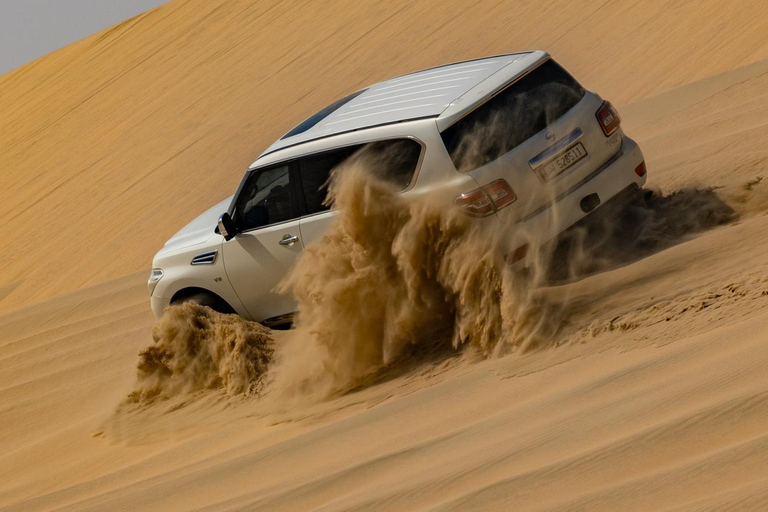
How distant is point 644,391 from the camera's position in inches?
163

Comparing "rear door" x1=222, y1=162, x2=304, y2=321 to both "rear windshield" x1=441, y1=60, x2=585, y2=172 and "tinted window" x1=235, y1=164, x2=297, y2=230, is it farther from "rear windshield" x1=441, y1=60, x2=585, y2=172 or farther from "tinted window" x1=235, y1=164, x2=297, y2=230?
"rear windshield" x1=441, y1=60, x2=585, y2=172

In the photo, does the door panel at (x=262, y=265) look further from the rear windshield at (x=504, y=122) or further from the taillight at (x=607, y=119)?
the taillight at (x=607, y=119)

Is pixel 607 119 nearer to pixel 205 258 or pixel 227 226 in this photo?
pixel 227 226

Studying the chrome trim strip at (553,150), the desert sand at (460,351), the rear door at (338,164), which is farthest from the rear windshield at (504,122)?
the desert sand at (460,351)

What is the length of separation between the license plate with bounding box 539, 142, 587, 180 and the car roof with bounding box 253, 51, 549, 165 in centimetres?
61

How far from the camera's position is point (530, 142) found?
5.76 m

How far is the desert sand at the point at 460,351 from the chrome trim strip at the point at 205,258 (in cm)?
83

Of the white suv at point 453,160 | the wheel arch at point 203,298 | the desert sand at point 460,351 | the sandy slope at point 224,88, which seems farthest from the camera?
the sandy slope at point 224,88

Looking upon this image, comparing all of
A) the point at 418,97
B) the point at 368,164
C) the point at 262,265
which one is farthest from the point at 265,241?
the point at 418,97

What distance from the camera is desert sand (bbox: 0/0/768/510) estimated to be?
3.87 meters

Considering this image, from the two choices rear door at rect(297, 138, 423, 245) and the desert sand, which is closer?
the desert sand

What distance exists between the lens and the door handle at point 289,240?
21.4 feet

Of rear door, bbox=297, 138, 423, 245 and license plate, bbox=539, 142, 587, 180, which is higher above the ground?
rear door, bbox=297, 138, 423, 245

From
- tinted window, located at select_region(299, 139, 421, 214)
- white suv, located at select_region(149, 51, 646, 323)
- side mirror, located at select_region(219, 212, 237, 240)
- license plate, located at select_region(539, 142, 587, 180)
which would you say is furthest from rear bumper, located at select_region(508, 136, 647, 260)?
side mirror, located at select_region(219, 212, 237, 240)
